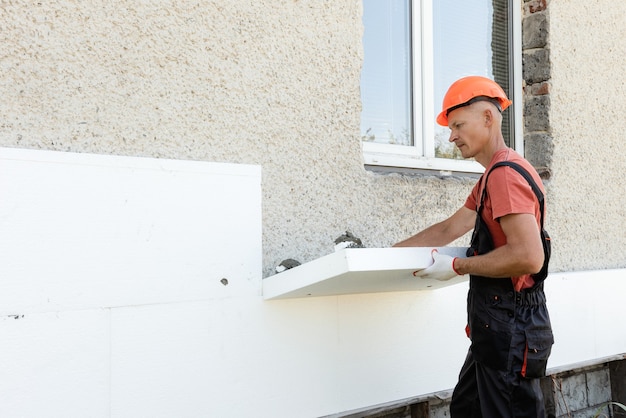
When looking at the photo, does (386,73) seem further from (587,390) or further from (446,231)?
(587,390)

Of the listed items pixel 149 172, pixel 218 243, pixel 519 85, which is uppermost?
pixel 519 85

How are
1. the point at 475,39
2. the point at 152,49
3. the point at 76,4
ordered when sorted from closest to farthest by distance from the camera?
the point at 76,4, the point at 152,49, the point at 475,39

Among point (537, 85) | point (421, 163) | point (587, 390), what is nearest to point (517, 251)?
point (421, 163)

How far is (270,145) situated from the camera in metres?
2.87

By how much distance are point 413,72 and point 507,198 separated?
166cm

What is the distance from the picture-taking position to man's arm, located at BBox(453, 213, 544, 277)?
2271mm

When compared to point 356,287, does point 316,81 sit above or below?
above

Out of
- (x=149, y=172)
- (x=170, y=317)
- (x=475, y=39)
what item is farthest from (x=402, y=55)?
(x=170, y=317)

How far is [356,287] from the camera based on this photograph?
281 cm

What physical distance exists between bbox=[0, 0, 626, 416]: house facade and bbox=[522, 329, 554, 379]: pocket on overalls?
873mm

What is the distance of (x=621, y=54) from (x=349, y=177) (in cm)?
264

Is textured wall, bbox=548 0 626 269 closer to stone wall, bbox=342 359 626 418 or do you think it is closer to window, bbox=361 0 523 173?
window, bbox=361 0 523 173

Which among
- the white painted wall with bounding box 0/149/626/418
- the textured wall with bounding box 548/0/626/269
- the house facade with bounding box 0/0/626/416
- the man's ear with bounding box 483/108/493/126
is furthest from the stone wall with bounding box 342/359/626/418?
the man's ear with bounding box 483/108/493/126

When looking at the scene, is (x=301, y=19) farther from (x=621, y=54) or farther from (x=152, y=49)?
(x=621, y=54)
